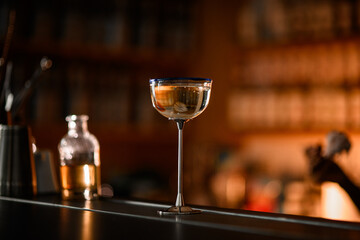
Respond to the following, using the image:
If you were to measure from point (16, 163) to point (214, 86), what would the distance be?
7.67ft

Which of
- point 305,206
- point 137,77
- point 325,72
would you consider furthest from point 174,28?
point 305,206

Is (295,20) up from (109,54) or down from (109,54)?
up

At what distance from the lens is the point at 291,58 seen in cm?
319

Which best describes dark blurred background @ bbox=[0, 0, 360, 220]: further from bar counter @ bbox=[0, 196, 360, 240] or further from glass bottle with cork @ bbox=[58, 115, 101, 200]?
bar counter @ bbox=[0, 196, 360, 240]

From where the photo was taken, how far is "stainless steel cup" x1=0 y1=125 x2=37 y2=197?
1096 mm

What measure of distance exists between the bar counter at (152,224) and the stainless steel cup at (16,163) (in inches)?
6.7

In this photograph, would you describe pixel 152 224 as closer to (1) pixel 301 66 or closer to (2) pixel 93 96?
(2) pixel 93 96

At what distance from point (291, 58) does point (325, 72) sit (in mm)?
227

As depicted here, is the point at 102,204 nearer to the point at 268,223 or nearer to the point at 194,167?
the point at 268,223

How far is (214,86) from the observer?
11.0 ft

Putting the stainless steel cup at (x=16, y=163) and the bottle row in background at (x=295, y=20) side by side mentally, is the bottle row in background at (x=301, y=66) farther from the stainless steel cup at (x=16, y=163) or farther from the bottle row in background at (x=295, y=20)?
the stainless steel cup at (x=16, y=163)

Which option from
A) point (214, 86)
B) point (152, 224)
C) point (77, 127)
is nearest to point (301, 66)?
point (214, 86)

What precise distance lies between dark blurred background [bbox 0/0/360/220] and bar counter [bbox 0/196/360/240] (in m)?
1.93

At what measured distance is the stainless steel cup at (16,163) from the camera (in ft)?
3.59
